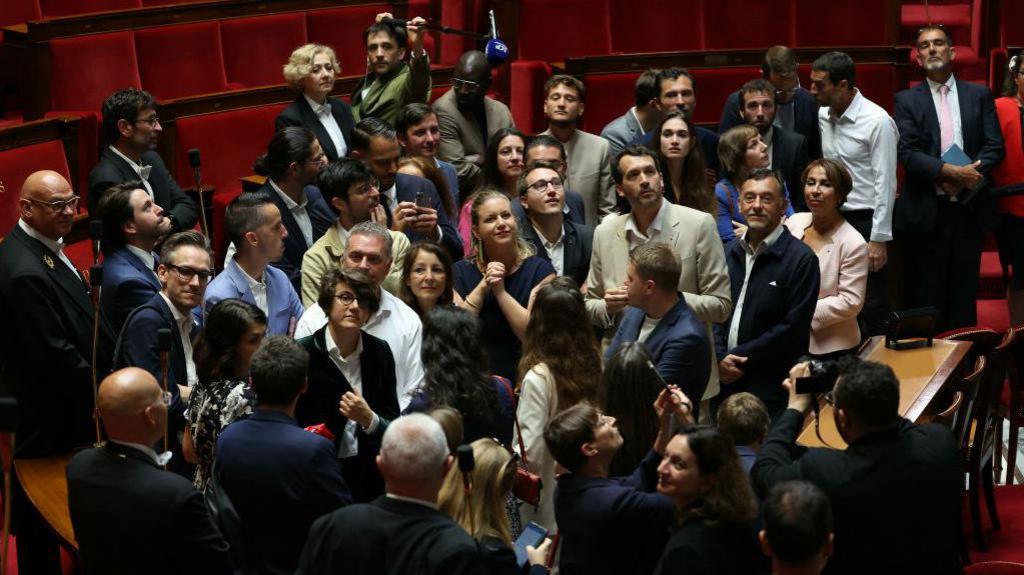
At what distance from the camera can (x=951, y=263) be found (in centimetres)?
488

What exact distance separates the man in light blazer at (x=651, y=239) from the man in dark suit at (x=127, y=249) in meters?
1.17

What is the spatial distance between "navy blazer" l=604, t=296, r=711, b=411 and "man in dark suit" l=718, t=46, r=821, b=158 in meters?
1.78

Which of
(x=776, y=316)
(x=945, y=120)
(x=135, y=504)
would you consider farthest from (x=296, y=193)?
(x=945, y=120)

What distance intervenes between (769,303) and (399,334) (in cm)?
106

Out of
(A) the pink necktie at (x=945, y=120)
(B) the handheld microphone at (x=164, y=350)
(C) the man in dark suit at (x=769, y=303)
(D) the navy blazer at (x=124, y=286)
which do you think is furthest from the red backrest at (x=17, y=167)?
(A) the pink necktie at (x=945, y=120)

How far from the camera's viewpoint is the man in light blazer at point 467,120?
178 inches

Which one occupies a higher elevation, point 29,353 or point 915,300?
point 29,353

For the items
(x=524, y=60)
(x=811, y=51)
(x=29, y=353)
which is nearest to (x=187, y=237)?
(x=29, y=353)

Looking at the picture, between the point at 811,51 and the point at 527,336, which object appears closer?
the point at 527,336

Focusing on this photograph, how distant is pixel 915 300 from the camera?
502 cm

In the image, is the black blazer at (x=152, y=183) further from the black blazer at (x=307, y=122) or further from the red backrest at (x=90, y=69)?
the red backrest at (x=90, y=69)

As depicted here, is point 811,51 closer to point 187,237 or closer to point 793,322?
point 793,322

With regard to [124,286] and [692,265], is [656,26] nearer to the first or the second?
[692,265]

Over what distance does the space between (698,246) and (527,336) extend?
2.40ft
